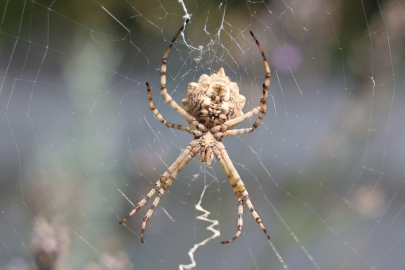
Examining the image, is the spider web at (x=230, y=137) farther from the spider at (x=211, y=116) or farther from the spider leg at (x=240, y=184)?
the spider at (x=211, y=116)

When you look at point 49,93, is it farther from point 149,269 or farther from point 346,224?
point 346,224

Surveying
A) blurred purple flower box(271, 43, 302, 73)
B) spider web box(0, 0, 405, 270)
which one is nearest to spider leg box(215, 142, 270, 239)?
spider web box(0, 0, 405, 270)

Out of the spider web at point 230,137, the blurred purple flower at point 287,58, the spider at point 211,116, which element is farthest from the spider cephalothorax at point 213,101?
the blurred purple flower at point 287,58

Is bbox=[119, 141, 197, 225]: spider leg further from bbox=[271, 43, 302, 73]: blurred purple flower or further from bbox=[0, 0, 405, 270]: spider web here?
bbox=[271, 43, 302, 73]: blurred purple flower

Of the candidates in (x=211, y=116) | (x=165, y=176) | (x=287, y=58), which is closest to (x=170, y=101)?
(x=211, y=116)

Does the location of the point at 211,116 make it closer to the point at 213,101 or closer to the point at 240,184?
the point at 213,101

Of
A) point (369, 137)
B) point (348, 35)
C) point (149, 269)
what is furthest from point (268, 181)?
point (348, 35)
